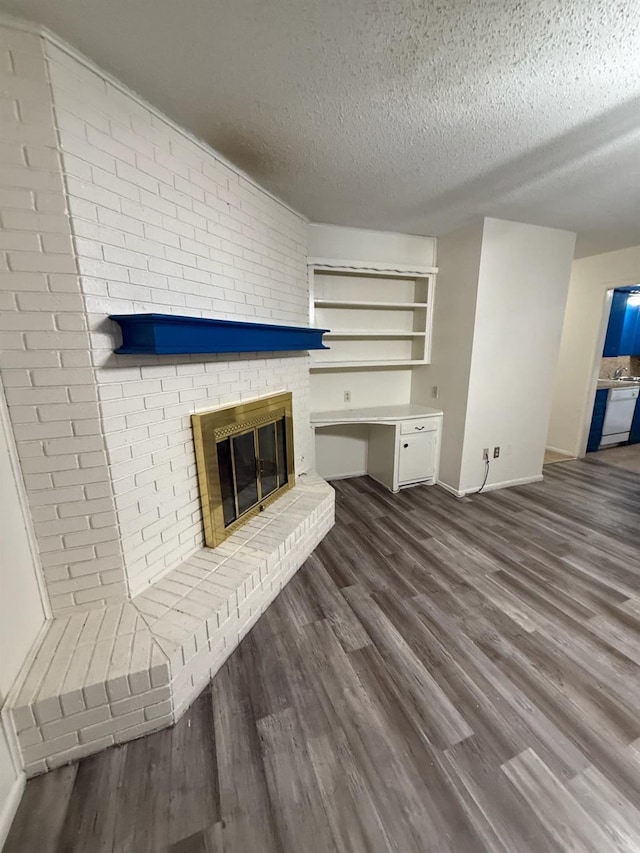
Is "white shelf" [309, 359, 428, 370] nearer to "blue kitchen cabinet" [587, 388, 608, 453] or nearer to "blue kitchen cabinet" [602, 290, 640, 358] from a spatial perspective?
"blue kitchen cabinet" [587, 388, 608, 453]

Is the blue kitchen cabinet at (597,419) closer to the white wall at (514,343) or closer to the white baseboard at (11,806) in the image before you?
the white wall at (514,343)

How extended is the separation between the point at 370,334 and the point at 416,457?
1294 millimetres

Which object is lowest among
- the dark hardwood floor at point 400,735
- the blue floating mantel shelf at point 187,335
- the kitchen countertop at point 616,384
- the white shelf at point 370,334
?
the dark hardwood floor at point 400,735

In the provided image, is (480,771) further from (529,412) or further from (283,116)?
(529,412)

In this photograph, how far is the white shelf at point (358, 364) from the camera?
304 cm

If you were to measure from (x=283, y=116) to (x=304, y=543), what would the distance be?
2324mm

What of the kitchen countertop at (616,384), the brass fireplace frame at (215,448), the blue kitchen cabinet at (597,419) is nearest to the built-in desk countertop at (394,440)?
the brass fireplace frame at (215,448)

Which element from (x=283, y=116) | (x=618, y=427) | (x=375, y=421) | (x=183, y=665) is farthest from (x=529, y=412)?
(x=183, y=665)

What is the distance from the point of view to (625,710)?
132cm

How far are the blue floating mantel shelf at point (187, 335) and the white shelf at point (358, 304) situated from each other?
1056mm

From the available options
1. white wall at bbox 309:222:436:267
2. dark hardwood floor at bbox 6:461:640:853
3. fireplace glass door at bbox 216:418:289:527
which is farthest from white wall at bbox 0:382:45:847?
white wall at bbox 309:222:436:267

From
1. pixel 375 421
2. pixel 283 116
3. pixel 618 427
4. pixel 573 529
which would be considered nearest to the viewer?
pixel 283 116

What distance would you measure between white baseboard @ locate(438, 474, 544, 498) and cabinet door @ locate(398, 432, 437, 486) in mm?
216

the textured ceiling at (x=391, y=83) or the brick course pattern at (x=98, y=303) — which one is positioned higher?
the textured ceiling at (x=391, y=83)
